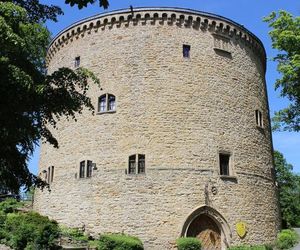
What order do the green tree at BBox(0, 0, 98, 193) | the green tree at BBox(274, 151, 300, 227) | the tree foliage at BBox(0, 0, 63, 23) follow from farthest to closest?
the green tree at BBox(274, 151, 300, 227) → the tree foliage at BBox(0, 0, 63, 23) → the green tree at BBox(0, 0, 98, 193)

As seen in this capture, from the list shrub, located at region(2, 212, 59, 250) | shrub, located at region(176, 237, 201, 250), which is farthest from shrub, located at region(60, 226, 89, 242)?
shrub, located at region(176, 237, 201, 250)

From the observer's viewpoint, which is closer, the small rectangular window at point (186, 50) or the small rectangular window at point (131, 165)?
the small rectangular window at point (131, 165)

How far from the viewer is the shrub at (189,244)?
17.7 meters

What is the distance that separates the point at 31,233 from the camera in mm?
17219

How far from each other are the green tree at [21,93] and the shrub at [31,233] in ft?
20.2

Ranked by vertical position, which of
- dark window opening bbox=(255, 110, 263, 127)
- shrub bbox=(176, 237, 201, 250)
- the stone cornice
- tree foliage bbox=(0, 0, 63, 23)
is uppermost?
the stone cornice

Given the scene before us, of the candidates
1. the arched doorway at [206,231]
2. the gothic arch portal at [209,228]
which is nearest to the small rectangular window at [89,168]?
the gothic arch portal at [209,228]

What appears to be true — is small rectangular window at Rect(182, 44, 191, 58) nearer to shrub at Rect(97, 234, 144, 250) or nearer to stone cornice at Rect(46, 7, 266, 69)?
stone cornice at Rect(46, 7, 266, 69)

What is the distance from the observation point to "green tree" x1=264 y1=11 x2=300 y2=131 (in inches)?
683

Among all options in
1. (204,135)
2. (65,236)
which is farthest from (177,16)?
(65,236)

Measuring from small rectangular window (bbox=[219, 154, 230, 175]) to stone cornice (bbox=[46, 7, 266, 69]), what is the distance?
273 inches

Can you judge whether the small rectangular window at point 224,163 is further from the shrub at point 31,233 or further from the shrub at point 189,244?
the shrub at point 31,233

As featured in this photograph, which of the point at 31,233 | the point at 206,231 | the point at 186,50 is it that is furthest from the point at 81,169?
the point at 186,50

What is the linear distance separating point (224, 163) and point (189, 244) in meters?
4.90
